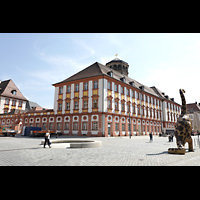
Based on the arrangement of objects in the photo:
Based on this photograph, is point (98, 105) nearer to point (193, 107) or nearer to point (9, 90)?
point (9, 90)

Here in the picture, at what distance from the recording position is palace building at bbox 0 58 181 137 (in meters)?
31.7

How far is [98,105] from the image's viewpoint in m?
31.8

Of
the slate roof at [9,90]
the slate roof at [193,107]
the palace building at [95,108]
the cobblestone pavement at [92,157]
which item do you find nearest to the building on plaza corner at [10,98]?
the slate roof at [9,90]

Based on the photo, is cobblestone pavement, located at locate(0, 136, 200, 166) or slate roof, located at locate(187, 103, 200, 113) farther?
slate roof, located at locate(187, 103, 200, 113)

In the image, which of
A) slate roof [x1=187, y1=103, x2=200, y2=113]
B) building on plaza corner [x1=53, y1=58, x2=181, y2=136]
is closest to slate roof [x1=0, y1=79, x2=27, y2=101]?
building on plaza corner [x1=53, y1=58, x2=181, y2=136]

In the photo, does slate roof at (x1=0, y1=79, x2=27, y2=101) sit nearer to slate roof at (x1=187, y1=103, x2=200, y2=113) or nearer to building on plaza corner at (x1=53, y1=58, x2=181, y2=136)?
building on plaza corner at (x1=53, y1=58, x2=181, y2=136)

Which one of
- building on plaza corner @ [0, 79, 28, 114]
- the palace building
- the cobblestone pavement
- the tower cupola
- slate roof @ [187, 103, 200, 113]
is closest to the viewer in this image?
the cobblestone pavement

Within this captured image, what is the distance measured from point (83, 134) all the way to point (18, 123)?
23295 millimetres

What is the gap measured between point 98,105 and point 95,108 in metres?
0.90

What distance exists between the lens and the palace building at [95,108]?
1248 inches
